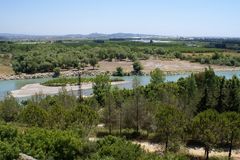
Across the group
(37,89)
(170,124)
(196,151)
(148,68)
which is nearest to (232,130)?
(196,151)

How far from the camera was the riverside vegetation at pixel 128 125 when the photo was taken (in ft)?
102

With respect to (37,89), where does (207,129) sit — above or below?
above

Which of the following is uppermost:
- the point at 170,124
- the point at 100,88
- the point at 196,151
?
the point at 170,124

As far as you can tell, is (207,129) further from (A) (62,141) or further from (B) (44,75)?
(B) (44,75)

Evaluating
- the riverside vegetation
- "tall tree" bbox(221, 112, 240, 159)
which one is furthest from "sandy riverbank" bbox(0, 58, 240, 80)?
"tall tree" bbox(221, 112, 240, 159)

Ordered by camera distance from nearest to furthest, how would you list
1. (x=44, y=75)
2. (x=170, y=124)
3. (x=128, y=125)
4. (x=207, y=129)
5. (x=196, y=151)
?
(x=207, y=129)
(x=170, y=124)
(x=196, y=151)
(x=128, y=125)
(x=44, y=75)

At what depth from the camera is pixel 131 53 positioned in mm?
160000

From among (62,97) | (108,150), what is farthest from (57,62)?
(108,150)

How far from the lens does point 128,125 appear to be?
4994cm

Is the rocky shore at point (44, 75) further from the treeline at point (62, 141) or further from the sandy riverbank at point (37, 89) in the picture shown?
the treeline at point (62, 141)

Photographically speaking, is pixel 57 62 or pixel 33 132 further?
pixel 57 62

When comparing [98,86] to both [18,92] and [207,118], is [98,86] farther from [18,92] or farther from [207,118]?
[207,118]

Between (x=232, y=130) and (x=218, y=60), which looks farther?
(x=218, y=60)

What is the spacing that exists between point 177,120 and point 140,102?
9616 mm
